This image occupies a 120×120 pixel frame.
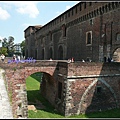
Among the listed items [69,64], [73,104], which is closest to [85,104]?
[73,104]

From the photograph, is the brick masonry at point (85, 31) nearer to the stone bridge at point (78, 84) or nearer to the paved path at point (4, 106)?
the stone bridge at point (78, 84)

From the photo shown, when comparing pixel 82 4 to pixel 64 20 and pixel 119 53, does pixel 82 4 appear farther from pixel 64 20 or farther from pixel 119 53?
pixel 119 53

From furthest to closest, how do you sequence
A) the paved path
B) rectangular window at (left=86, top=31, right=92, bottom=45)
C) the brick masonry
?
rectangular window at (left=86, top=31, right=92, bottom=45) → the brick masonry → the paved path

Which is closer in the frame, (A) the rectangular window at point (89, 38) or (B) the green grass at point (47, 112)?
(B) the green grass at point (47, 112)

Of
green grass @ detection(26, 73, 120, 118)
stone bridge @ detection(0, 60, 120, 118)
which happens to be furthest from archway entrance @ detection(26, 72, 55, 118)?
stone bridge @ detection(0, 60, 120, 118)

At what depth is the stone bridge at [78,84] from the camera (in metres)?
12.7

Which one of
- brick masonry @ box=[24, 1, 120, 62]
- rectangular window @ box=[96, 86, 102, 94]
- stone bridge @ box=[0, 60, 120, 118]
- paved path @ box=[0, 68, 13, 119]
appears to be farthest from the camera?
brick masonry @ box=[24, 1, 120, 62]

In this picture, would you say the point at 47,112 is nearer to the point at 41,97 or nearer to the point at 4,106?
the point at 41,97

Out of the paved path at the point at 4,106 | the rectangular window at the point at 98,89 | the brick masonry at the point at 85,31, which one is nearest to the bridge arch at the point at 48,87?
the rectangular window at the point at 98,89

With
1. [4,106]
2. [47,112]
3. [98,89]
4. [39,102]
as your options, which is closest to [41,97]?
[39,102]

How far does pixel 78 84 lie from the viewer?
45.2ft

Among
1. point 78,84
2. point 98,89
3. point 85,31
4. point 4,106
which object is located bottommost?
point 98,89

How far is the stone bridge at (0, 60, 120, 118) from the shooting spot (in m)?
12.7

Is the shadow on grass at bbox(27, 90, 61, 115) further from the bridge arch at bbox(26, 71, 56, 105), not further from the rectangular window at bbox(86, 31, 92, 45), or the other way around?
the rectangular window at bbox(86, 31, 92, 45)
